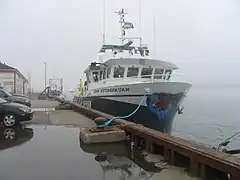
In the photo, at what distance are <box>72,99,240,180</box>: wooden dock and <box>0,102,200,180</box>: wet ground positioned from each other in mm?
258

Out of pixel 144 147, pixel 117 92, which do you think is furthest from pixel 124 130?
pixel 117 92

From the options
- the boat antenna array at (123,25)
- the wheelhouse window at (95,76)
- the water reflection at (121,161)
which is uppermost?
the boat antenna array at (123,25)

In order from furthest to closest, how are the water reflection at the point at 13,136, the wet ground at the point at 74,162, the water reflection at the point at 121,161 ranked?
the water reflection at the point at 13,136 < the water reflection at the point at 121,161 < the wet ground at the point at 74,162

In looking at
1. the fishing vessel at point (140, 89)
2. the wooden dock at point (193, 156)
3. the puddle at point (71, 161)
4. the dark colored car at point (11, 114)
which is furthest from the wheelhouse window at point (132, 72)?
the wooden dock at point (193, 156)

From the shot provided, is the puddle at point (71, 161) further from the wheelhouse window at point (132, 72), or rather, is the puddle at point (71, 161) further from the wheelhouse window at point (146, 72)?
the wheelhouse window at point (146, 72)

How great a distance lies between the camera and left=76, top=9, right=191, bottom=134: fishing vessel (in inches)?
698

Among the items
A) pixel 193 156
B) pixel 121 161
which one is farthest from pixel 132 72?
pixel 193 156

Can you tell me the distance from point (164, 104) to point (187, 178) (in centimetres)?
1221

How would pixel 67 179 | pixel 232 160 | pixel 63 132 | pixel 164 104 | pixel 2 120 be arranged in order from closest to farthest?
pixel 232 160 < pixel 67 179 < pixel 63 132 < pixel 2 120 < pixel 164 104

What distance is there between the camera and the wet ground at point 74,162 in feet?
21.1

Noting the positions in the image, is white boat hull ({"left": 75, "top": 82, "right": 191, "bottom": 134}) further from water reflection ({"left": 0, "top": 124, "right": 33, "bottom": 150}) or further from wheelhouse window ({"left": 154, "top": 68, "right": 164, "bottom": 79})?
water reflection ({"left": 0, "top": 124, "right": 33, "bottom": 150})

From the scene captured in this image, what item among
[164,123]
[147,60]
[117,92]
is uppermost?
[147,60]

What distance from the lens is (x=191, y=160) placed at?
6.61 meters

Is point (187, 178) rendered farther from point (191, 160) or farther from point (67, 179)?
point (67, 179)
